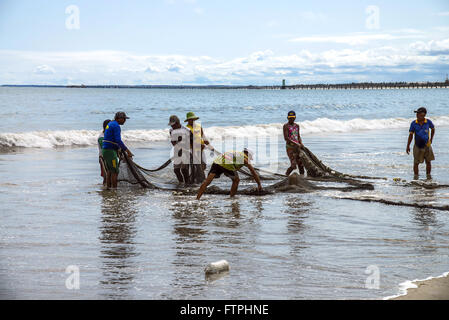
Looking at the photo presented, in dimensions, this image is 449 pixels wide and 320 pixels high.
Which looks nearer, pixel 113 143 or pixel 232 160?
pixel 232 160

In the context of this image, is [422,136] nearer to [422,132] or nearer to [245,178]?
[422,132]

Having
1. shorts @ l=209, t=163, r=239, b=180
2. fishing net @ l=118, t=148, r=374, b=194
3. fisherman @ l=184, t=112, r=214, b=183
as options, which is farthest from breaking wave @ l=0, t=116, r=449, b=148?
shorts @ l=209, t=163, r=239, b=180

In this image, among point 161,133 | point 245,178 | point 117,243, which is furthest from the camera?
point 161,133

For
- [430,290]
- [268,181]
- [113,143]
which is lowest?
[430,290]

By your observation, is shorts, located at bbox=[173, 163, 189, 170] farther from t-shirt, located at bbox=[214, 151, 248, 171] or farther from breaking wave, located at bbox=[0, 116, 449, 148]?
breaking wave, located at bbox=[0, 116, 449, 148]

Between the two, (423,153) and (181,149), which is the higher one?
(181,149)

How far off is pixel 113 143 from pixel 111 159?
33 cm

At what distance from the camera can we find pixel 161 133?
24953mm

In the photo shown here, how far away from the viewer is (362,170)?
1310 centimetres

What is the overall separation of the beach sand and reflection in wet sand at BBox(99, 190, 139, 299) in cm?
241

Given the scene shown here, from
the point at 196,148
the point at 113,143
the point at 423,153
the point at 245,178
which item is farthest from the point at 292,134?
the point at 113,143

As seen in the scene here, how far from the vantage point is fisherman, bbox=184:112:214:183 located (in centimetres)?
1045

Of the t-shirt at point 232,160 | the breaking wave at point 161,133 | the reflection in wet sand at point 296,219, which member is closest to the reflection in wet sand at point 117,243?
the t-shirt at point 232,160
